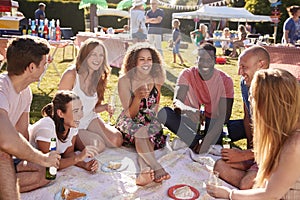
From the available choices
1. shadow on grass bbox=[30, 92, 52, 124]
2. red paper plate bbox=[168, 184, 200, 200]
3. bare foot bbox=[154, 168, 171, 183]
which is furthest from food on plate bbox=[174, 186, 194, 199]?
shadow on grass bbox=[30, 92, 52, 124]

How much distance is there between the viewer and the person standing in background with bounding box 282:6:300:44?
7.98 meters

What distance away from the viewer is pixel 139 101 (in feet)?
10.5

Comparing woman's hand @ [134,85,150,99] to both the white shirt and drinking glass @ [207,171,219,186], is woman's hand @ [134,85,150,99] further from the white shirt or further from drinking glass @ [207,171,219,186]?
drinking glass @ [207,171,219,186]

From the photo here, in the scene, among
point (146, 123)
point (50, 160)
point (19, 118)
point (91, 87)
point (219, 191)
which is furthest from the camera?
point (91, 87)

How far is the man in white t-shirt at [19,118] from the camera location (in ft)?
6.72

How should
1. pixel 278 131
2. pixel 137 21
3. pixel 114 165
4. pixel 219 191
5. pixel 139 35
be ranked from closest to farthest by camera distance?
1. pixel 278 131
2. pixel 219 191
3. pixel 114 165
4. pixel 139 35
5. pixel 137 21

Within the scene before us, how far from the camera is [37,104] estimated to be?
203 inches

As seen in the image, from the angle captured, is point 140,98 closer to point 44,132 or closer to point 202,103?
point 202,103

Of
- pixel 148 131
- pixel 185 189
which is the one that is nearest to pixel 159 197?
pixel 185 189

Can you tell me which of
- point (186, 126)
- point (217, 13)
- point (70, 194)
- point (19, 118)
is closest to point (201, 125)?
point (186, 126)

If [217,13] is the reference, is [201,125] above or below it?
below

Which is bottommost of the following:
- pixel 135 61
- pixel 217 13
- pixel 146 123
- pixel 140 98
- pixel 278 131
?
pixel 146 123

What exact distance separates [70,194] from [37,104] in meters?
2.94

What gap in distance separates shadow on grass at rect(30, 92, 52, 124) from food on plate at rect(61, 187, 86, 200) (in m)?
2.03
